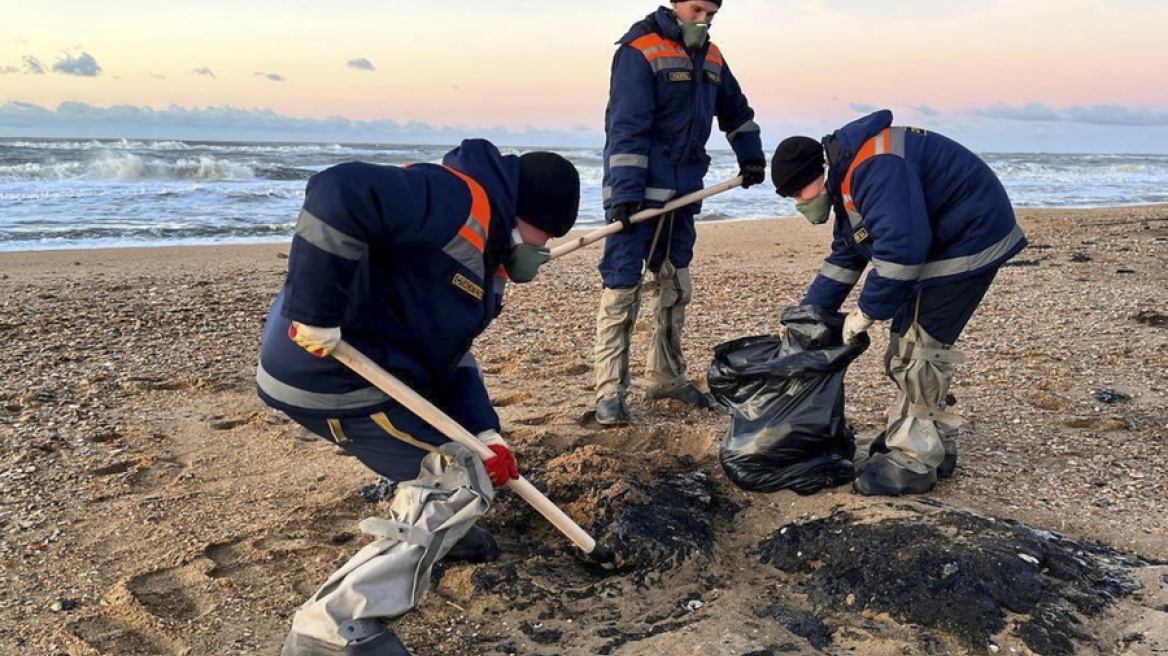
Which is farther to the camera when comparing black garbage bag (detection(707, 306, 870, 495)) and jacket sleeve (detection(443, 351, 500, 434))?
black garbage bag (detection(707, 306, 870, 495))

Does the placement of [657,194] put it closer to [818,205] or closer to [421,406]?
[818,205]

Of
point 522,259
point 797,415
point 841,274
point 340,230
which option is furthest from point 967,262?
point 340,230

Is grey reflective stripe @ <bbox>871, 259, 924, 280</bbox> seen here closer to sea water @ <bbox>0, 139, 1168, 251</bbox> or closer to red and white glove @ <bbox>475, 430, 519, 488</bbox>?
red and white glove @ <bbox>475, 430, 519, 488</bbox>

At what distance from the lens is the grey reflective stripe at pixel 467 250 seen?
2.59 meters

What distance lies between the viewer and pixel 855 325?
386 cm

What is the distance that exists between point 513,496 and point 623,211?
5.35 feet

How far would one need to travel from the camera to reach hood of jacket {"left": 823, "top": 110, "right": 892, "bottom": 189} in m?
3.71

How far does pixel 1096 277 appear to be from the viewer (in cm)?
897

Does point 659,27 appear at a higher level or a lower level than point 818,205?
higher

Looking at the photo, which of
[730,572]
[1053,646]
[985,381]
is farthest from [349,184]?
[985,381]

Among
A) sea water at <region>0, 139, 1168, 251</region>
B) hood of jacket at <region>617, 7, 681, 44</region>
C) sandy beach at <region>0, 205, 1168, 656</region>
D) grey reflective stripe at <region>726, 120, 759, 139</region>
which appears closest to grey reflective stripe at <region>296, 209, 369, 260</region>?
sandy beach at <region>0, 205, 1168, 656</region>

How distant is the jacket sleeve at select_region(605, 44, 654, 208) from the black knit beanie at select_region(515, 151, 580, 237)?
2.06 meters

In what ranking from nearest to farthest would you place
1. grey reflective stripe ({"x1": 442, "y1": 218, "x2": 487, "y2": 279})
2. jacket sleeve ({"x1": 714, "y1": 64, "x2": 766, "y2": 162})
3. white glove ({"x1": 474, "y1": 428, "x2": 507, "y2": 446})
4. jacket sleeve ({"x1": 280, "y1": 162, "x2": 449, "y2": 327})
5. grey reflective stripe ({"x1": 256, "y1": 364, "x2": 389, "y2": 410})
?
1. jacket sleeve ({"x1": 280, "y1": 162, "x2": 449, "y2": 327})
2. grey reflective stripe ({"x1": 442, "y1": 218, "x2": 487, "y2": 279})
3. grey reflective stripe ({"x1": 256, "y1": 364, "x2": 389, "y2": 410})
4. white glove ({"x1": 474, "y1": 428, "x2": 507, "y2": 446})
5. jacket sleeve ({"x1": 714, "y1": 64, "x2": 766, "y2": 162})

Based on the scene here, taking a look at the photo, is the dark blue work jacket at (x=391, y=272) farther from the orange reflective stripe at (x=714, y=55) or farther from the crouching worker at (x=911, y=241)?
the orange reflective stripe at (x=714, y=55)
